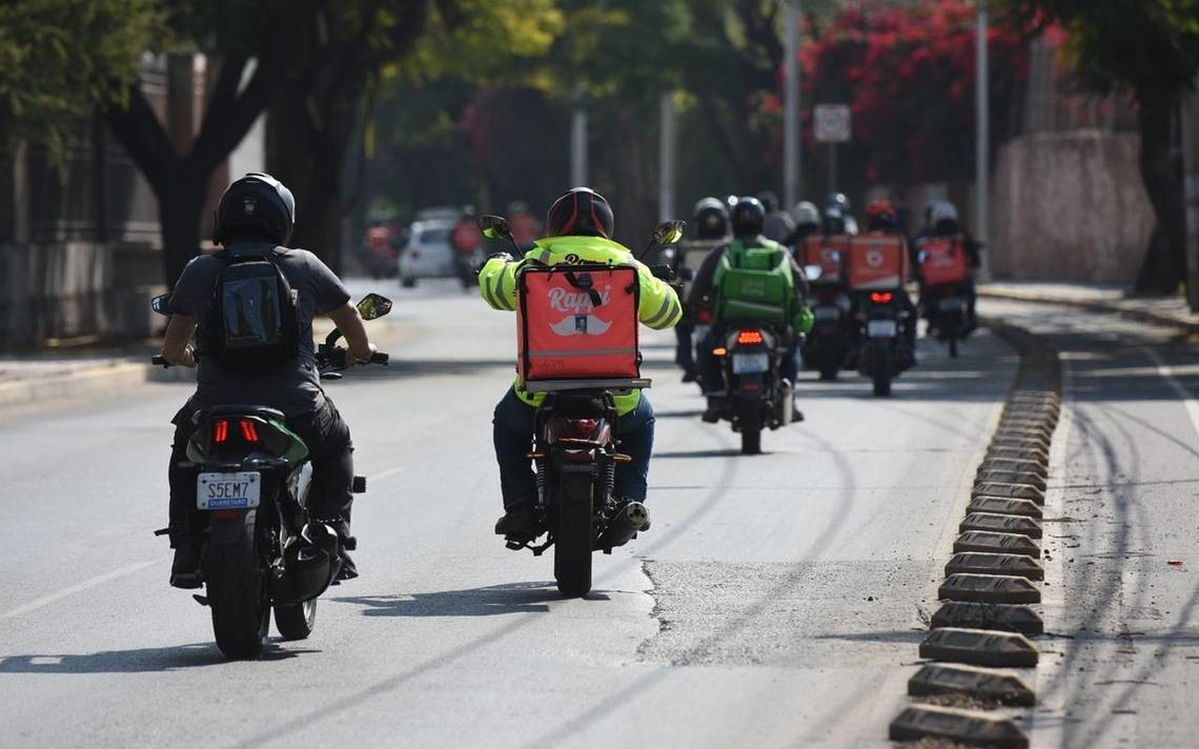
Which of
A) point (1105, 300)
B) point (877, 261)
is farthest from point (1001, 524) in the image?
point (1105, 300)

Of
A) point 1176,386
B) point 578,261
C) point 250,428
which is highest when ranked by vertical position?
point 578,261

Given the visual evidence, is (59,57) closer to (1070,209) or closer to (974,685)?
(974,685)

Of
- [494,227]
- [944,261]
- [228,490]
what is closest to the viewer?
[228,490]

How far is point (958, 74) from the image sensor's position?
56.9 meters

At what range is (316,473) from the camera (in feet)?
29.4

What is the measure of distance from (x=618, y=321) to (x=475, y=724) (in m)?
2.95

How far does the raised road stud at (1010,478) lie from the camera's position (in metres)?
13.7

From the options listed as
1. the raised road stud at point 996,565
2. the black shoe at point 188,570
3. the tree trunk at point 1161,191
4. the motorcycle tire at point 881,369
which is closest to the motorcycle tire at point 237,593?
the black shoe at point 188,570

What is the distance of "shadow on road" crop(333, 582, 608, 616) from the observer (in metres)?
9.75

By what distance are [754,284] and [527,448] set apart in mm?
6253

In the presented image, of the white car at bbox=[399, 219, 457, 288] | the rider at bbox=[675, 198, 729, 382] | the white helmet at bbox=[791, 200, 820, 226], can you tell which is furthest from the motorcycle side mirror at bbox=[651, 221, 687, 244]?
the white car at bbox=[399, 219, 457, 288]

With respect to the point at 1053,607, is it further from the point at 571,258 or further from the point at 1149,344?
the point at 1149,344

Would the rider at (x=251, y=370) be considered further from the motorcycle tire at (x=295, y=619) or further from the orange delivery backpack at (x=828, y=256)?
the orange delivery backpack at (x=828, y=256)

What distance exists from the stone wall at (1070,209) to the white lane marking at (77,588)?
131ft
